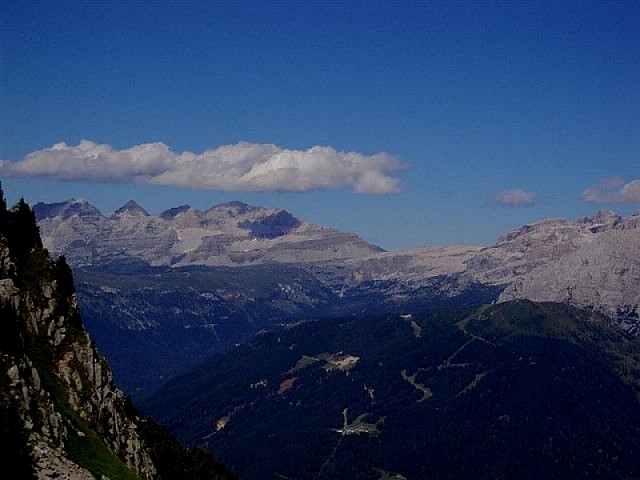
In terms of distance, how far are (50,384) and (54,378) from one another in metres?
2.03

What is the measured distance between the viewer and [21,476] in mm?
56000

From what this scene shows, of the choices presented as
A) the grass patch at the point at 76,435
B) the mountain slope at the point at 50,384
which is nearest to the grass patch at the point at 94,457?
the grass patch at the point at 76,435

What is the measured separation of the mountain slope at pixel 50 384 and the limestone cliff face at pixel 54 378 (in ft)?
0.35

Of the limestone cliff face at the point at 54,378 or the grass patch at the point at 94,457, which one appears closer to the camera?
the limestone cliff face at the point at 54,378

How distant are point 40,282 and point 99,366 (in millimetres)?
12116

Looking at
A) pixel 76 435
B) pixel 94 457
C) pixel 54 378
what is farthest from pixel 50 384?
pixel 94 457

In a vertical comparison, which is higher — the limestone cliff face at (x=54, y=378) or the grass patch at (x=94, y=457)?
the limestone cliff face at (x=54, y=378)

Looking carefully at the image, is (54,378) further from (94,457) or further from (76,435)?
(94,457)

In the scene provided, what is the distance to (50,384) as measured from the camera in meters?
80.9

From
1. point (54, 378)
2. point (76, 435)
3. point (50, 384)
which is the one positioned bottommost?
point (76, 435)

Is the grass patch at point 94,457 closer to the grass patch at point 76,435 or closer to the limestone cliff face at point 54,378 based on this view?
the grass patch at point 76,435

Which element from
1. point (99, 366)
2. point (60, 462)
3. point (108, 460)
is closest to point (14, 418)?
point (60, 462)

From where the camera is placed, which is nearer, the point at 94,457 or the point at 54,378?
the point at 94,457

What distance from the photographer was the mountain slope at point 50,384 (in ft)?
207
